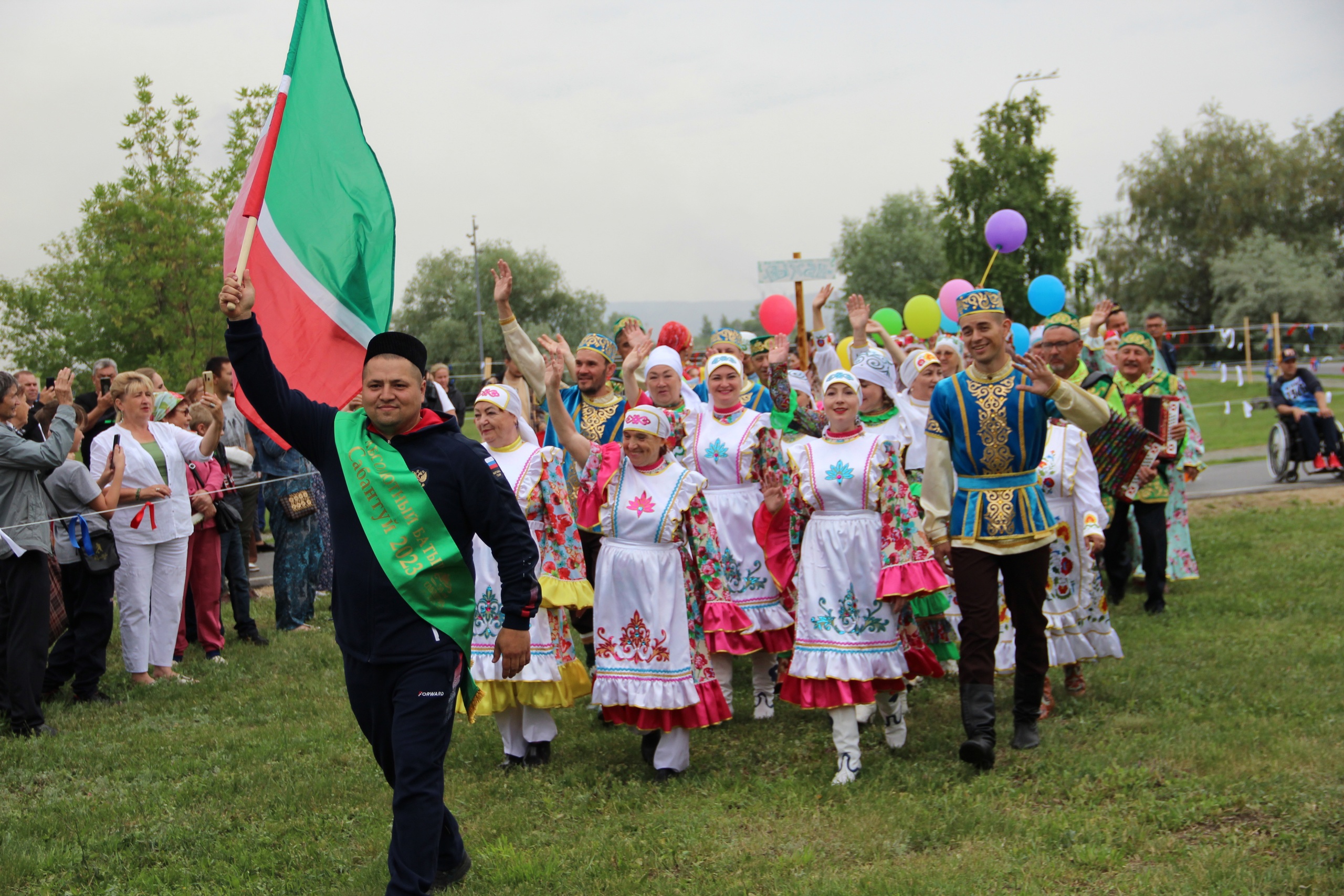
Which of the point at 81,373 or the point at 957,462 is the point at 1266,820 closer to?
the point at 957,462

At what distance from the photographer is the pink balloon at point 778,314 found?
13000mm

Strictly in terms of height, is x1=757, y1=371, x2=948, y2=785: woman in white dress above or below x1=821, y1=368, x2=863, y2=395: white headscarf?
below

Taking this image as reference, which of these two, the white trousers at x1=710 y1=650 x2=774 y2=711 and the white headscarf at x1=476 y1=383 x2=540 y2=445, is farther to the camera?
the white trousers at x1=710 y1=650 x2=774 y2=711

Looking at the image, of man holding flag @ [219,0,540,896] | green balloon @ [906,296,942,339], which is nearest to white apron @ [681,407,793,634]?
man holding flag @ [219,0,540,896]

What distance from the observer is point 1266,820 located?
5.09 meters

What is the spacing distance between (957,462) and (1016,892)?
7.99 feet

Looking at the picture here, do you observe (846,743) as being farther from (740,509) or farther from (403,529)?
(403,529)

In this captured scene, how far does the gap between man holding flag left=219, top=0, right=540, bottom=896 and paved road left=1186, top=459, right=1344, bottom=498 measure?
1440cm

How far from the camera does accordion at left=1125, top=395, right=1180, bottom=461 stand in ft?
32.3

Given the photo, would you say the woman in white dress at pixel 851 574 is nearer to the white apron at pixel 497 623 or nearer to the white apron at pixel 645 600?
the white apron at pixel 645 600

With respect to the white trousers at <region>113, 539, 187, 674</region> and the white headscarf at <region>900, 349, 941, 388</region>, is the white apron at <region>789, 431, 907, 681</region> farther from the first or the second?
the white trousers at <region>113, 539, 187, 674</region>

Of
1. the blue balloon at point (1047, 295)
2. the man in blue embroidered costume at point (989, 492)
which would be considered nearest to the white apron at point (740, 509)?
the man in blue embroidered costume at point (989, 492)

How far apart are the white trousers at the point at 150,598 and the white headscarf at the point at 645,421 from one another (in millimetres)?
4517

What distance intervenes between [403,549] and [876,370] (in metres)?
4.45
